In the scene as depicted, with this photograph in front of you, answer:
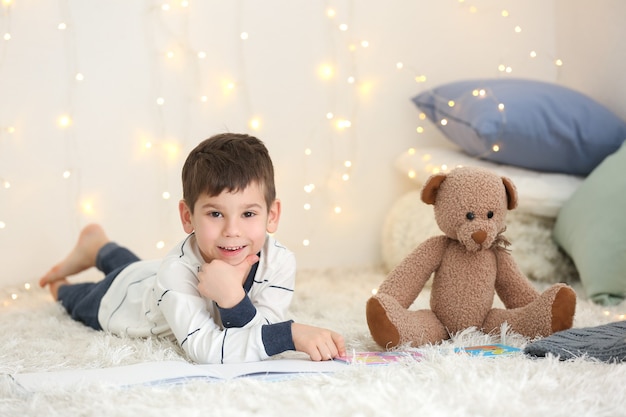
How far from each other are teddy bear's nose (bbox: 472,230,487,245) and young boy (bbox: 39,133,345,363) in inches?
12.0

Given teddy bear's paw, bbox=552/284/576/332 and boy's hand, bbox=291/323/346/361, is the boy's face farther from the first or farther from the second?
teddy bear's paw, bbox=552/284/576/332

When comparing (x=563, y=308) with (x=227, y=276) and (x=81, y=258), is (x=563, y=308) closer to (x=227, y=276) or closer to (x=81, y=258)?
(x=227, y=276)

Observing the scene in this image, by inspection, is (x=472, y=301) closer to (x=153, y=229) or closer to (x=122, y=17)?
(x=153, y=229)

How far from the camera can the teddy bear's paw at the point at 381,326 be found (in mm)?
1301

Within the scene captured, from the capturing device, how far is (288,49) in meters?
2.28

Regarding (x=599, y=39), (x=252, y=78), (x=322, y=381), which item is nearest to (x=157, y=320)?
(x=322, y=381)

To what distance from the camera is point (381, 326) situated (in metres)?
1.31

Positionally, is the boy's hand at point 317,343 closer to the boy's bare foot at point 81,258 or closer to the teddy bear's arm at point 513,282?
the teddy bear's arm at point 513,282

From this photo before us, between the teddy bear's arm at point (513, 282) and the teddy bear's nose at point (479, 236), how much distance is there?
10cm

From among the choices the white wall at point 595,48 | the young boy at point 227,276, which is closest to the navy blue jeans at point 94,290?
the young boy at point 227,276

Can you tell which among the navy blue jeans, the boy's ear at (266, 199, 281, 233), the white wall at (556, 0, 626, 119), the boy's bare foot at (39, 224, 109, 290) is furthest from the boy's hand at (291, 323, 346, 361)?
the white wall at (556, 0, 626, 119)

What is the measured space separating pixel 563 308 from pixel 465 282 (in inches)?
6.7

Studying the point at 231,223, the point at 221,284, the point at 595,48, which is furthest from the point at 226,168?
the point at 595,48

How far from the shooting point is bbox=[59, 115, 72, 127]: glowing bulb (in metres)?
2.13
